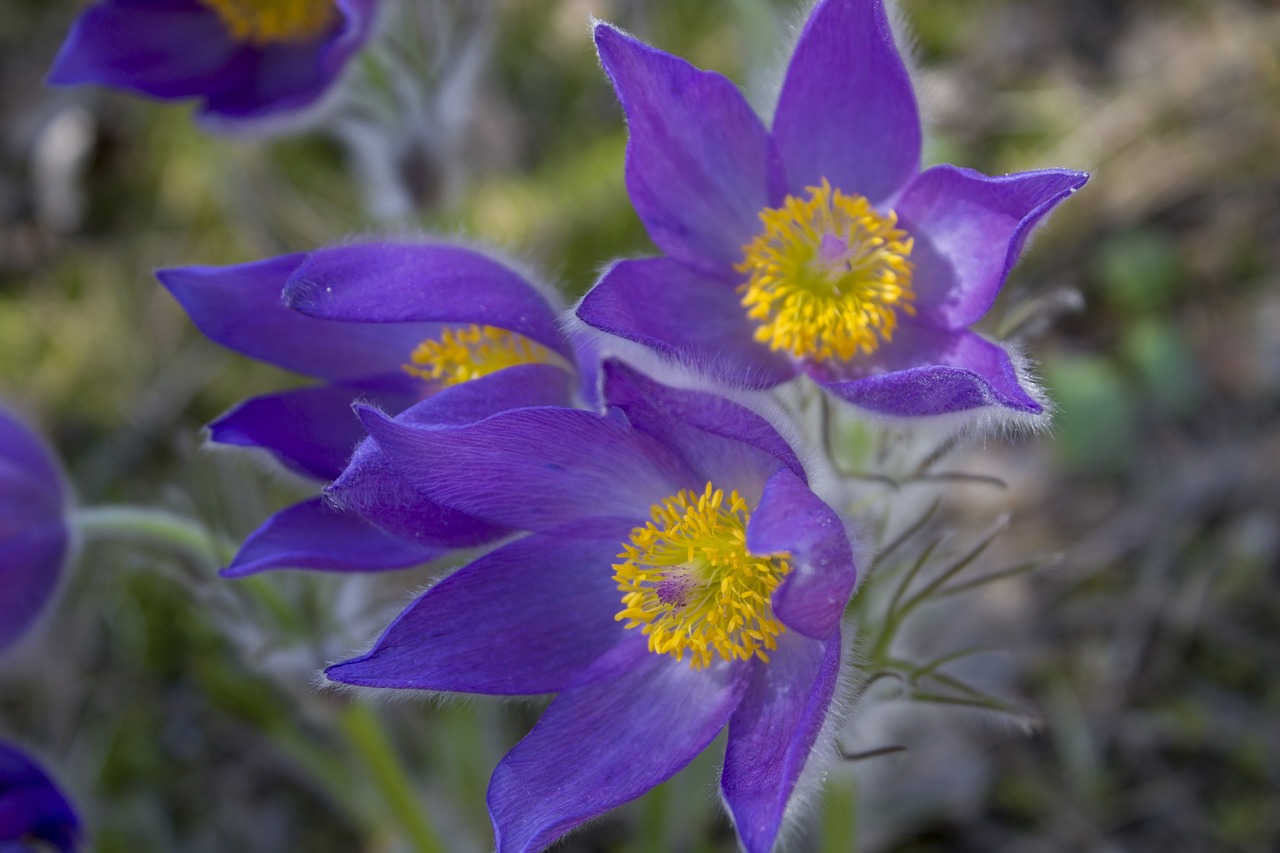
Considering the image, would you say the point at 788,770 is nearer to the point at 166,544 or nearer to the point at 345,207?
the point at 166,544

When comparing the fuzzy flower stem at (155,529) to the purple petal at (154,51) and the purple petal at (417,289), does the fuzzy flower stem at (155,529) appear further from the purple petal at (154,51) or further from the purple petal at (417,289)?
the purple petal at (154,51)

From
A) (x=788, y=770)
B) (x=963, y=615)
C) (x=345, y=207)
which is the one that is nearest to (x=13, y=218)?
(x=345, y=207)

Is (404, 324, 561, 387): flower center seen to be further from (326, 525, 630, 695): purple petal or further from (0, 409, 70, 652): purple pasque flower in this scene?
(0, 409, 70, 652): purple pasque flower

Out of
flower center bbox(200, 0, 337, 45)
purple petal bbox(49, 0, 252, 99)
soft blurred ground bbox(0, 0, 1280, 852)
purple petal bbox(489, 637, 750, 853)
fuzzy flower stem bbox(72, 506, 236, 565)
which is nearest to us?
purple petal bbox(489, 637, 750, 853)

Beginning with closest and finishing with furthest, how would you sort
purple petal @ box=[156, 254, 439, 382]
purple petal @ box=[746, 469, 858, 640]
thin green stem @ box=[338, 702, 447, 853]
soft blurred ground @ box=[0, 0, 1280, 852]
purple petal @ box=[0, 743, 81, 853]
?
purple petal @ box=[746, 469, 858, 640], purple petal @ box=[156, 254, 439, 382], purple petal @ box=[0, 743, 81, 853], thin green stem @ box=[338, 702, 447, 853], soft blurred ground @ box=[0, 0, 1280, 852]

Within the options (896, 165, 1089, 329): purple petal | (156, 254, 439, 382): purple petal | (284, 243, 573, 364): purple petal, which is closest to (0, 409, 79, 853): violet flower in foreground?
(156, 254, 439, 382): purple petal

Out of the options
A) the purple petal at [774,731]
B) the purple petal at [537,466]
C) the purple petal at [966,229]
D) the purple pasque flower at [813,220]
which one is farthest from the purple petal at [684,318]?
the purple petal at [774,731]
